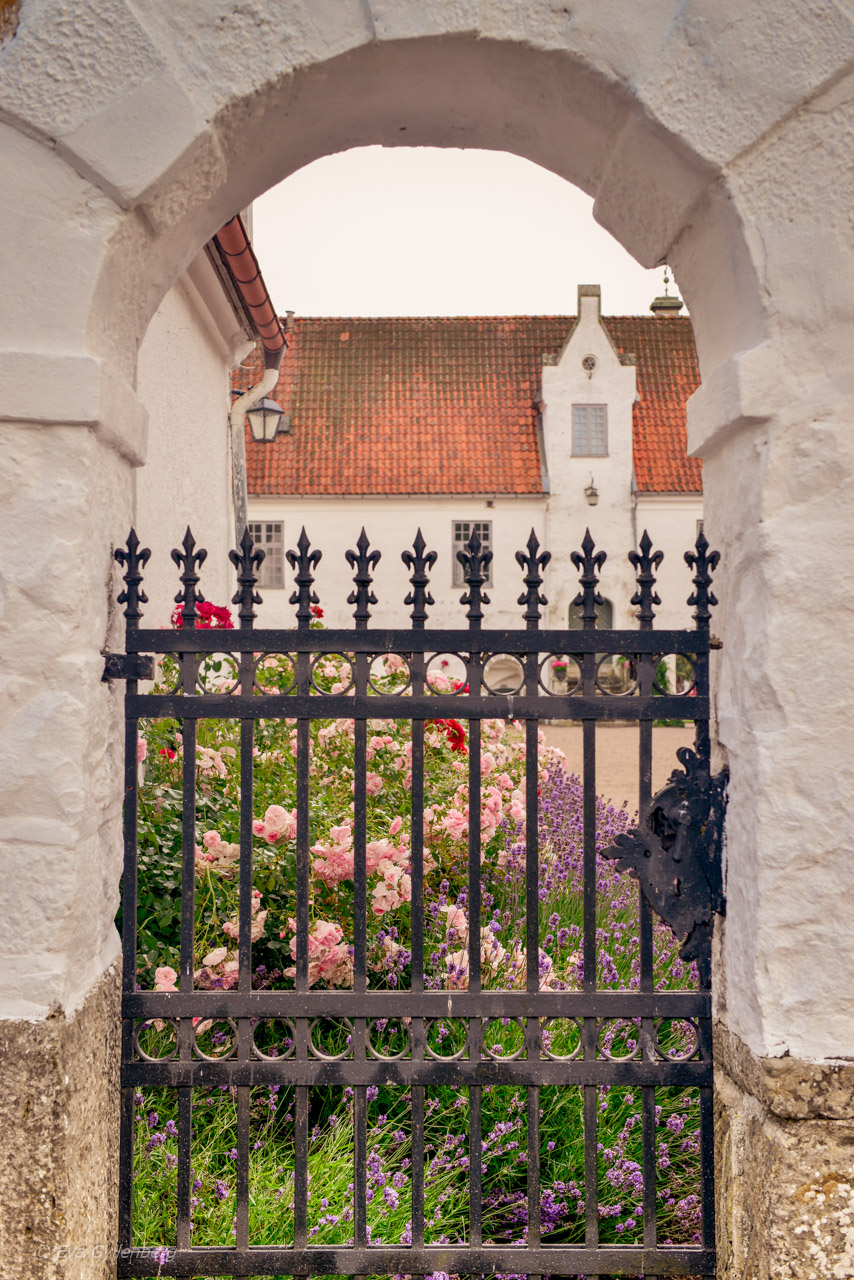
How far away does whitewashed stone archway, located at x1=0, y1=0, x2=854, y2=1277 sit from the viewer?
2.01 m

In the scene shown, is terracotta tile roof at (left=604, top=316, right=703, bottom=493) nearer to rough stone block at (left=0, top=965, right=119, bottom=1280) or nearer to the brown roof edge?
the brown roof edge

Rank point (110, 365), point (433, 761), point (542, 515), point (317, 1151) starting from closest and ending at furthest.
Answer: point (110, 365)
point (317, 1151)
point (433, 761)
point (542, 515)

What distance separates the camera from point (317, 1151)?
9.15 ft

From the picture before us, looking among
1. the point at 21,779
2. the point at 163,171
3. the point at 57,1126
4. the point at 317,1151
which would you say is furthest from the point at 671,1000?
the point at 163,171

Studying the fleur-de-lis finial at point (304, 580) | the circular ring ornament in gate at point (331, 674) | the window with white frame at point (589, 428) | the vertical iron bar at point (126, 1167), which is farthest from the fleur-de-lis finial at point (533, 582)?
the window with white frame at point (589, 428)

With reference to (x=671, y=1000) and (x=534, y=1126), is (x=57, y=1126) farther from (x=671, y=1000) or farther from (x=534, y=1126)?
(x=671, y=1000)

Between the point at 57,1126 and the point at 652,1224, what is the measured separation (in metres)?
1.41

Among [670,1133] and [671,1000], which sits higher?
[671,1000]

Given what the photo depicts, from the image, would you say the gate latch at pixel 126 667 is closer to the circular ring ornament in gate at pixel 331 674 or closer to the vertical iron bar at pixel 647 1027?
the vertical iron bar at pixel 647 1027

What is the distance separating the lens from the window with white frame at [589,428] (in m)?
19.7

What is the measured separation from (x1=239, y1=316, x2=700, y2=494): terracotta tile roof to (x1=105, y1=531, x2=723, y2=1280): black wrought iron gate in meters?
17.2

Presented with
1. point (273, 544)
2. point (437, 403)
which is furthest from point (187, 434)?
point (437, 403)

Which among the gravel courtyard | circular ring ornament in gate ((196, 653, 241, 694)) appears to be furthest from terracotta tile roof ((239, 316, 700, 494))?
circular ring ornament in gate ((196, 653, 241, 694))

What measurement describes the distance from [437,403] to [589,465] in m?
3.58
